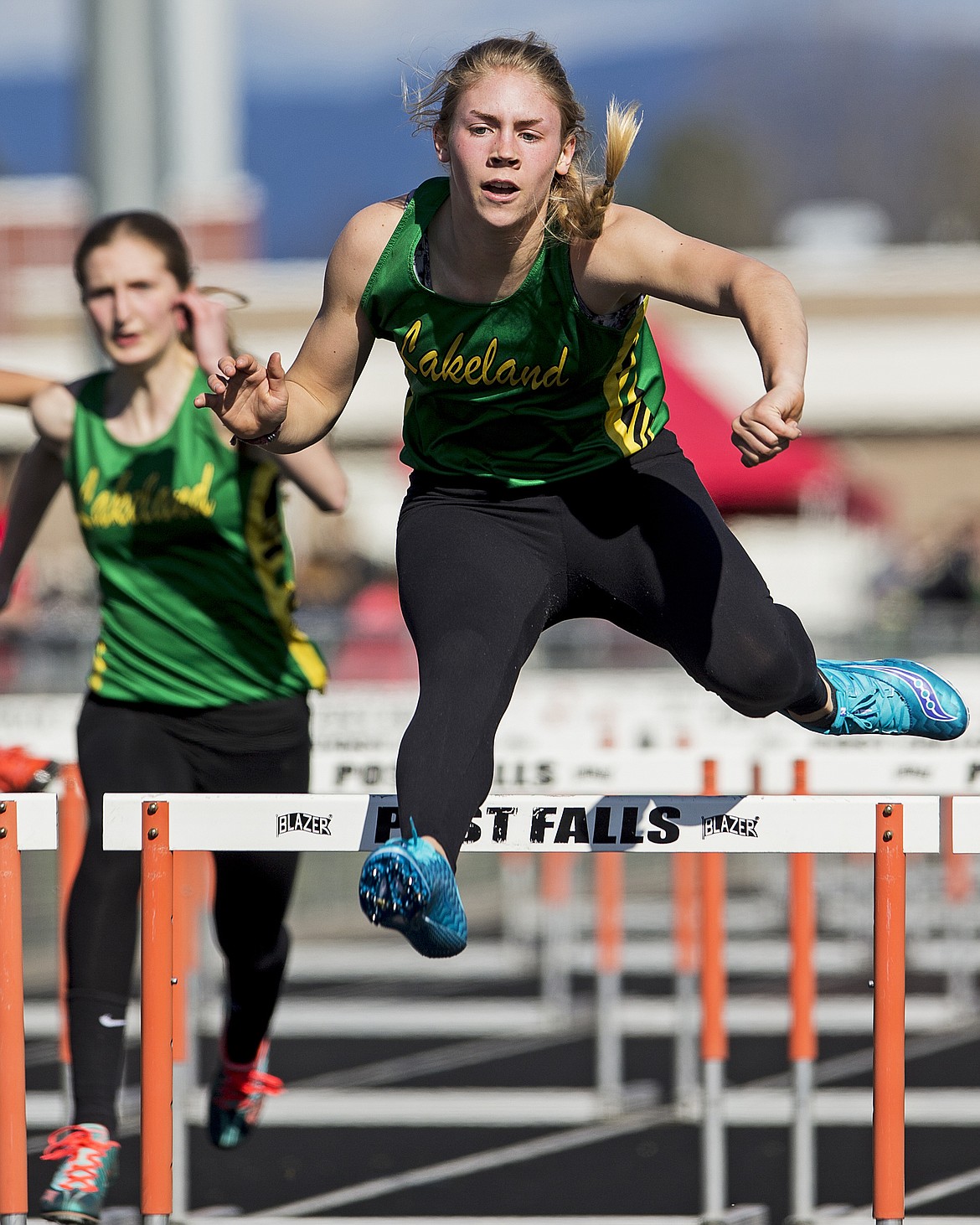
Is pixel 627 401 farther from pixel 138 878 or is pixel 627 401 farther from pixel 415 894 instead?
pixel 138 878

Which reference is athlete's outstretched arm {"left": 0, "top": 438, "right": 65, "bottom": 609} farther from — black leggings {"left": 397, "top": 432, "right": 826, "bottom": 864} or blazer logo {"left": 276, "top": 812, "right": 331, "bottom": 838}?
blazer logo {"left": 276, "top": 812, "right": 331, "bottom": 838}

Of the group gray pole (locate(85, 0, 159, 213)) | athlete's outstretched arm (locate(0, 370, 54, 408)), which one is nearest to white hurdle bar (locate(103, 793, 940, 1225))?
athlete's outstretched arm (locate(0, 370, 54, 408))

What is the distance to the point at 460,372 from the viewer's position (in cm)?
312

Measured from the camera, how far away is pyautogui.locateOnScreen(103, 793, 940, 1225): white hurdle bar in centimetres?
294

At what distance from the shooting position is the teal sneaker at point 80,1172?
3305 mm

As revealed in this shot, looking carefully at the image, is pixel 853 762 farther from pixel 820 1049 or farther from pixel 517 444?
pixel 820 1049

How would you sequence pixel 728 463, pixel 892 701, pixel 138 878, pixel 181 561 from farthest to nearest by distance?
pixel 728 463, pixel 181 561, pixel 138 878, pixel 892 701

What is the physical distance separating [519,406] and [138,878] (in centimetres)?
134

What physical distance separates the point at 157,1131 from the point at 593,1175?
8.56ft

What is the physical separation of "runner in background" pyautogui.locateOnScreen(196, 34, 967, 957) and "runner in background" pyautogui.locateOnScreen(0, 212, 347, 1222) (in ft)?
2.48

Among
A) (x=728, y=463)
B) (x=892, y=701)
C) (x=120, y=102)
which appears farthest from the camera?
(x=728, y=463)

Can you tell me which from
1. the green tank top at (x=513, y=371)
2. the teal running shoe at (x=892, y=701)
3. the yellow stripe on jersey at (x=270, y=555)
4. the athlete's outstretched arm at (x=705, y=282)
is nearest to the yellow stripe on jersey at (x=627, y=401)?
the green tank top at (x=513, y=371)

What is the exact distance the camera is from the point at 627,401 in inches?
128

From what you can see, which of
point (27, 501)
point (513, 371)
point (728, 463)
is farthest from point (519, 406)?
point (728, 463)
